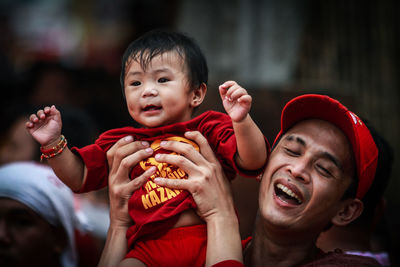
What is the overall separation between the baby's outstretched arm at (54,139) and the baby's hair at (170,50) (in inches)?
17.2

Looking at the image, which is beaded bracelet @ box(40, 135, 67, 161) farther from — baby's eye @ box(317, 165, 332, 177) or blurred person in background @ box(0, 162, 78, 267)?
baby's eye @ box(317, 165, 332, 177)

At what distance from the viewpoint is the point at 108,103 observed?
6.55 m

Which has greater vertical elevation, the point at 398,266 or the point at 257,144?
the point at 257,144

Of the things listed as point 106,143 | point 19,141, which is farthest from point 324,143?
point 19,141

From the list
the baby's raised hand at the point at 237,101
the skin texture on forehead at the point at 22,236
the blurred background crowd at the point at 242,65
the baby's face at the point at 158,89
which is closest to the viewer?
the baby's raised hand at the point at 237,101

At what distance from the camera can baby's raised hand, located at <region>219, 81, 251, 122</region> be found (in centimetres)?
183

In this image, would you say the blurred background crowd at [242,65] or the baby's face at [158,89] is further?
the blurred background crowd at [242,65]

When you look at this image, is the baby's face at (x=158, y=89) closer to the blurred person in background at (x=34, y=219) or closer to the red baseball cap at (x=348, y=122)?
the red baseball cap at (x=348, y=122)

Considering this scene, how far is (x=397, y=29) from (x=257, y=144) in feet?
13.3

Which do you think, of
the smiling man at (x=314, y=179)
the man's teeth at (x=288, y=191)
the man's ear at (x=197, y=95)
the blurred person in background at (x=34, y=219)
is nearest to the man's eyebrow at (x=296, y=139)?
the smiling man at (x=314, y=179)

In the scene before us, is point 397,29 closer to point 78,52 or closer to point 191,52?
A: point 191,52

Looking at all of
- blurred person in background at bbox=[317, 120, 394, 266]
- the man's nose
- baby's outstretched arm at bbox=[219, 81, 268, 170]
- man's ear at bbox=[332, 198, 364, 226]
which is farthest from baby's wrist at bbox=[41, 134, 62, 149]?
blurred person in background at bbox=[317, 120, 394, 266]

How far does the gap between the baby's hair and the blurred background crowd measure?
40.6 inches

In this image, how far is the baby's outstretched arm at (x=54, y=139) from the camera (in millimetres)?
1965
